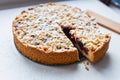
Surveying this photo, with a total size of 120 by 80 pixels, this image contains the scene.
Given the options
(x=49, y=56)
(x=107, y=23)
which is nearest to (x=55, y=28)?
(x=49, y=56)

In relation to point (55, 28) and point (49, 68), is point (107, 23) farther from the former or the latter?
point (49, 68)

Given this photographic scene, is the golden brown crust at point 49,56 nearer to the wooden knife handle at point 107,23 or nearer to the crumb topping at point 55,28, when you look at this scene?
the crumb topping at point 55,28

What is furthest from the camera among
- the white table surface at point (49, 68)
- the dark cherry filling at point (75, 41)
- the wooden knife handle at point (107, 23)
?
the wooden knife handle at point (107, 23)

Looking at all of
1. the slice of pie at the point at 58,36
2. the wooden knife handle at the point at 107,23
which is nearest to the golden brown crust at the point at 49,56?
the slice of pie at the point at 58,36

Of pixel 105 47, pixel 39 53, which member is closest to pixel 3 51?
pixel 39 53

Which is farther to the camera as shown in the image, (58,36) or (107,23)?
(107,23)

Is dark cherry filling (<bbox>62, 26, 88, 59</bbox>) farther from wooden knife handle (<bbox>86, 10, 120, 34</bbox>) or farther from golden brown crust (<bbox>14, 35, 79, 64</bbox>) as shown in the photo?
wooden knife handle (<bbox>86, 10, 120, 34</bbox>)

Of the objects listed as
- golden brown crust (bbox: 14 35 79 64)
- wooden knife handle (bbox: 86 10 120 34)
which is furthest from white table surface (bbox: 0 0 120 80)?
wooden knife handle (bbox: 86 10 120 34)

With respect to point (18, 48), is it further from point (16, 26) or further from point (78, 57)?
point (78, 57)
